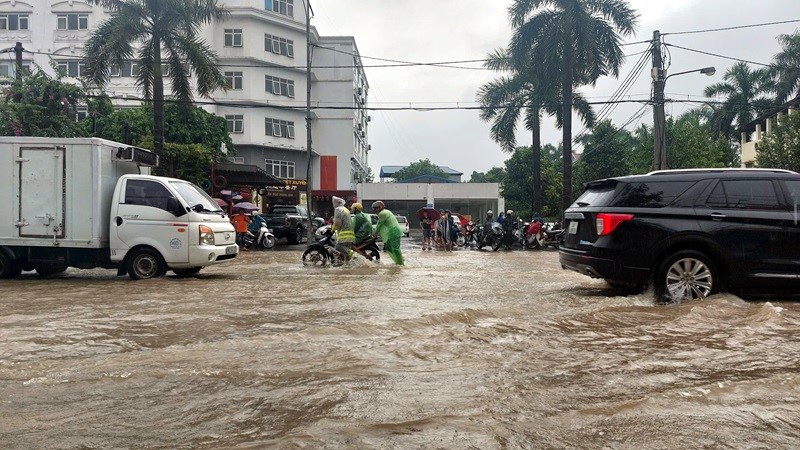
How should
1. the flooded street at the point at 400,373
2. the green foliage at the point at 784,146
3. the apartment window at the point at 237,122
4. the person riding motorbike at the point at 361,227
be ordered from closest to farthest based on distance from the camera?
the flooded street at the point at 400,373, the person riding motorbike at the point at 361,227, the green foliage at the point at 784,146, the apartment window at the point at 237,122

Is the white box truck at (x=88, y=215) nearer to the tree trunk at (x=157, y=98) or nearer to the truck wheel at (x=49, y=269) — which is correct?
the truck wheel at (x=49, y=269)

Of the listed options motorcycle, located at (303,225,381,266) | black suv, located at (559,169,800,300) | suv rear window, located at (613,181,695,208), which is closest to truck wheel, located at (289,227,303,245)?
motorcycle, located at (303,225,381,266)

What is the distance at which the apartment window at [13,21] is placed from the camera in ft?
147

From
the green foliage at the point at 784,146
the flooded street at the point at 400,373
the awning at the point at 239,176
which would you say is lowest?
the flooded street at the point at 400,373

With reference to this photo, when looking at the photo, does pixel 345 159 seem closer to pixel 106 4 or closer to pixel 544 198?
pixel 544 198

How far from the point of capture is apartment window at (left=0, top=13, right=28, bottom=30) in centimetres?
4484

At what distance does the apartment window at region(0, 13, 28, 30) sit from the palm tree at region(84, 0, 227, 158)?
28293 millimetres

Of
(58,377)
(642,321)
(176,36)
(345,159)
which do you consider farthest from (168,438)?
(345,159)

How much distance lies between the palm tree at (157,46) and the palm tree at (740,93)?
4055 centimetres

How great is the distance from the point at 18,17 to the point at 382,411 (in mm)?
51846

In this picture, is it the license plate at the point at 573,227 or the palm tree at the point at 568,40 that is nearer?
the license plate at the point at 573,227

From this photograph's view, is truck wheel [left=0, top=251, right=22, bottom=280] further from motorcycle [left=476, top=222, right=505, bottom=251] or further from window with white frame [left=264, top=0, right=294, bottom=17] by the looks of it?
window with white frame [left=264, top=0, right=294, bottom=17]

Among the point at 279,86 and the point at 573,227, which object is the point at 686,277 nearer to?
the point at 573,227

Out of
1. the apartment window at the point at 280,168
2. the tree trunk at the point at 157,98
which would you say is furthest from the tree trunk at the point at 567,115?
the apartment window at the point at 280,168
